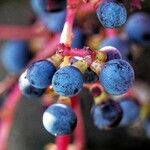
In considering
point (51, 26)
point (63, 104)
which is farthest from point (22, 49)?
point (63, 104)

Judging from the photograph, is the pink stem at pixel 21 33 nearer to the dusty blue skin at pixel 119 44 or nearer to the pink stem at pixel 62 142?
the dusty blue skin at pixel 119 44

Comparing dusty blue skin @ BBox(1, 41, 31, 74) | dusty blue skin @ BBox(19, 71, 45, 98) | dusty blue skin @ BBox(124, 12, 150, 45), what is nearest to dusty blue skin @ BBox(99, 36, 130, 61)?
dusty blue skin @ BBox(124, 12, 150, 45)

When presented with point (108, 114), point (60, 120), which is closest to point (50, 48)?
point (108, 114)

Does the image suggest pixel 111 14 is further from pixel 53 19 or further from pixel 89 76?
pixel 53 19

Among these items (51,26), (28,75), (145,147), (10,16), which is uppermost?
(28,75)

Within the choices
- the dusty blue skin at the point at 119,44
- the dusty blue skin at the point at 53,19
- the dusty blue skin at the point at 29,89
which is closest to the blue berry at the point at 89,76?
the dusty blue skin at the point at 29,89

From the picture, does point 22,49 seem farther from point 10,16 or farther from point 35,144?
point 35,144

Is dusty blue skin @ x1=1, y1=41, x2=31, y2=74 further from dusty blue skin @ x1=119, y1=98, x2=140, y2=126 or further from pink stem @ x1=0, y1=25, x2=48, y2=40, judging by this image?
dusty blue skin @ x1=119, y1=98, x2=140, y2=126
